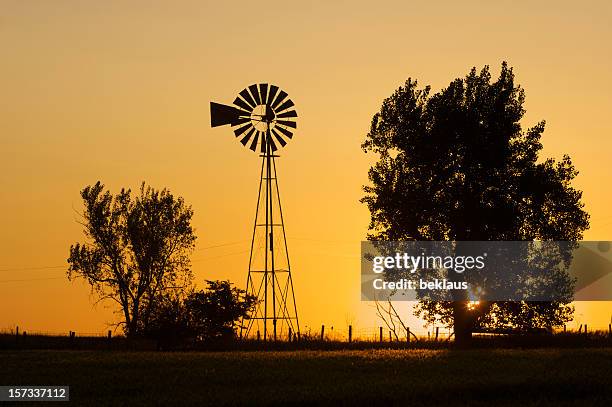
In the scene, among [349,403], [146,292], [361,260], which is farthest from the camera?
[146,292]

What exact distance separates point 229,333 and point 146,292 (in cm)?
2805

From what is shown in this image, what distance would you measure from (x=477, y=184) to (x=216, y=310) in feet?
59.1

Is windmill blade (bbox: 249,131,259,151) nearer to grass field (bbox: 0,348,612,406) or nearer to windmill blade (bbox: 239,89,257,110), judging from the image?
windmill blade (bbox: 239,89,257,110)

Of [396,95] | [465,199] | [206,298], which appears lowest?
[206,298]

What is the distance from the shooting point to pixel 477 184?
7194 cm

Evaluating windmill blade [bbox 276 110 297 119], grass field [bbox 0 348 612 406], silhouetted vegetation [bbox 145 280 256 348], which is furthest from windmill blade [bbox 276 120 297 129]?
grass field [bbox 0 348 612 406]

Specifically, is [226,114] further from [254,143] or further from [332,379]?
[332,379]

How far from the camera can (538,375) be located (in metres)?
40.4

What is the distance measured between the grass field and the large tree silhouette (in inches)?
794

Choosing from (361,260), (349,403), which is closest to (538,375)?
(349,403)

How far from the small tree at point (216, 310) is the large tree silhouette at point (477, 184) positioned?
1078 cm

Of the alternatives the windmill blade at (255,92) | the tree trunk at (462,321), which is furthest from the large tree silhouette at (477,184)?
the windmill blade at (255,92)

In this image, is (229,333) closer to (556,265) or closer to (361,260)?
(361,260)

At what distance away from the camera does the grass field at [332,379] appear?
35.2 metres
